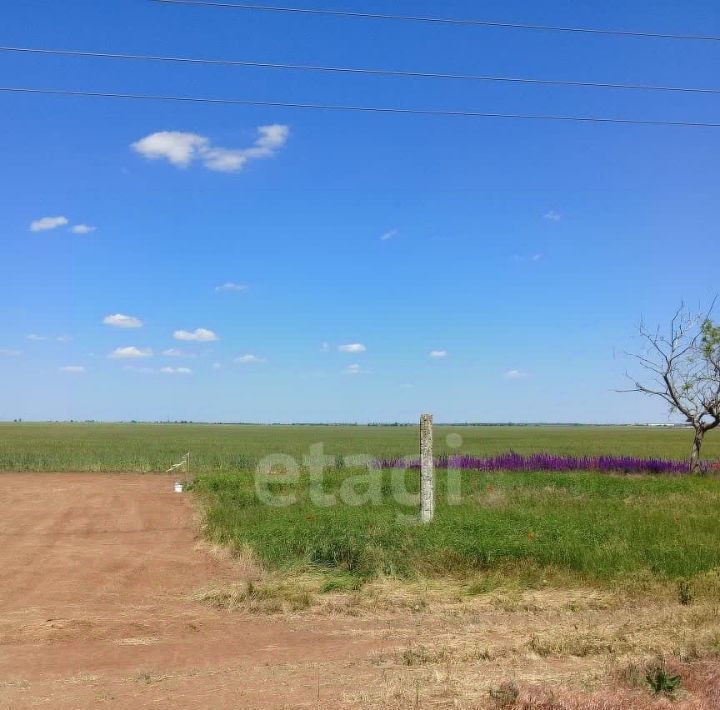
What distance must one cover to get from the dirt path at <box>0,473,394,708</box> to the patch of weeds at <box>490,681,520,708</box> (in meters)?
1.12

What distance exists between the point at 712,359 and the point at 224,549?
17711mm

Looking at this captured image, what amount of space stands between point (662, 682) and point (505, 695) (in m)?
1.14

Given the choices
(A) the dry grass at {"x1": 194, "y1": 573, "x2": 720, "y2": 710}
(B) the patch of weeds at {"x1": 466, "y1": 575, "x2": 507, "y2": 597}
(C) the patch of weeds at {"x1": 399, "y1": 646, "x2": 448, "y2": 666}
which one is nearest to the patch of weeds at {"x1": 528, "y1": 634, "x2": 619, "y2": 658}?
(A) the dry grass at {"x1": 194, "y1": 573, "x2": 720, "y2": 710}

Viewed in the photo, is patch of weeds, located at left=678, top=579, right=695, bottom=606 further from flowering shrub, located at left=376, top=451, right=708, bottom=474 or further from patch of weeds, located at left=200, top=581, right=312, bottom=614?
flowering shrub, located at left=376, top=451, right=708, bottom=474

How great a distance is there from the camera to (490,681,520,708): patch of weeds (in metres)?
4.63

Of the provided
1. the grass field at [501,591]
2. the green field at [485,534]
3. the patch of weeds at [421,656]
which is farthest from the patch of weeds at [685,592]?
the patch of weeds at [421,656]

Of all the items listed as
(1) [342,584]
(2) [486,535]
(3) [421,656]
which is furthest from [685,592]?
(1) [342,584]

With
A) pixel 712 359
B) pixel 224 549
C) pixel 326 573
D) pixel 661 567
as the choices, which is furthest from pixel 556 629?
pixel 712 359

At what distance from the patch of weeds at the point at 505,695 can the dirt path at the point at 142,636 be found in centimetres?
112

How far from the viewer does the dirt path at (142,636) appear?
5117mm

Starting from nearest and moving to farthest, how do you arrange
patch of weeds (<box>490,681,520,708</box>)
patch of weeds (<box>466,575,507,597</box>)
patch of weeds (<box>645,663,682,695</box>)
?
patch of weeds (<box>490,681,520,708</box>) < patch of weeds (<box>645,663,682,695</box>) < patch of weeds (<box>466,575,507,597</box>)

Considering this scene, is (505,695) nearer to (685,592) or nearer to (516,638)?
(516,638)

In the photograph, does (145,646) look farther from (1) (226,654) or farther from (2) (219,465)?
(2) (219,465)

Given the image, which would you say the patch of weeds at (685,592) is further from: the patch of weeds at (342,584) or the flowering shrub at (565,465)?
the flowering shrub at (565,465)
